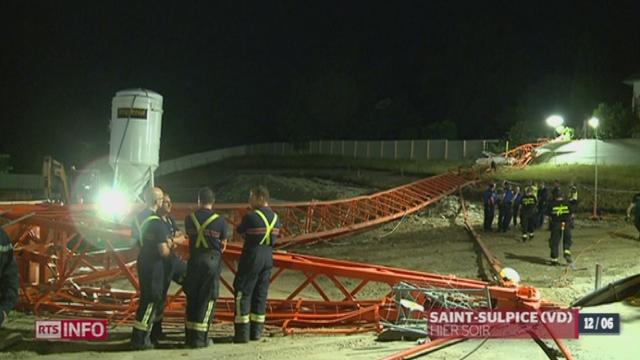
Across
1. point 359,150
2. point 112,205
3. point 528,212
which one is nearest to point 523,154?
point 528,212

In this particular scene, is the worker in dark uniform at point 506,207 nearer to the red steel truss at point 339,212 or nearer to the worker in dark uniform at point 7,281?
the red steel truss at point 339,212

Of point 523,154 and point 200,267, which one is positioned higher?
point 523,154

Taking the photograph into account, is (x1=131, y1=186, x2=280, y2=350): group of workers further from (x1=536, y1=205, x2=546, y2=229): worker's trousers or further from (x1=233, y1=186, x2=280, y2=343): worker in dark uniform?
(x1=536, y1=205, x2=546, y2=229): worker's trousers

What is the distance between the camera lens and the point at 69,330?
25.0 ft

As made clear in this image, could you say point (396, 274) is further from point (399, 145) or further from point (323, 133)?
point (323, 133)

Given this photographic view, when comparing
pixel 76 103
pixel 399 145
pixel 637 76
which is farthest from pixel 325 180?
pixel 76 103

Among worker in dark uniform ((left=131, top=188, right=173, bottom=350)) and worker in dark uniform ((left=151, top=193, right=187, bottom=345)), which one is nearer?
worker in dark uniform ((left=131, top=188, right=173, bottom=350))

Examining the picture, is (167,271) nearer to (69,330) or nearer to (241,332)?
(241,332)

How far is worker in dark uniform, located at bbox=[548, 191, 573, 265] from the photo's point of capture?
44.9 feet

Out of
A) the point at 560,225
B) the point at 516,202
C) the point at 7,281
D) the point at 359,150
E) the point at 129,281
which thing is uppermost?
the point at 359,150

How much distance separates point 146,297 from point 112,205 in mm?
5500

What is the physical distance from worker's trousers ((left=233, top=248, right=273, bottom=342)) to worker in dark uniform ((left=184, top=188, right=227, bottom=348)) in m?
0.30

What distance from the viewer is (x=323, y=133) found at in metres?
65.6

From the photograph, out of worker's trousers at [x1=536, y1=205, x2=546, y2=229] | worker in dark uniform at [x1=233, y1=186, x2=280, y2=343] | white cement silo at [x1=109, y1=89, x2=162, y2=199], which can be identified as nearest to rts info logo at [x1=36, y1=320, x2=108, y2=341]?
worker in dark uniform at [x1=233, y1=186, x2=280, y2=343]
